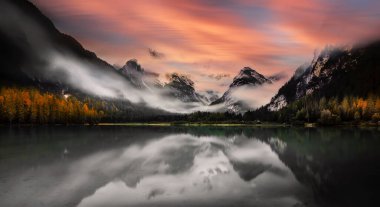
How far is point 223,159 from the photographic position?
179ft

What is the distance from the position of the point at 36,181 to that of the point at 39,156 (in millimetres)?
21477

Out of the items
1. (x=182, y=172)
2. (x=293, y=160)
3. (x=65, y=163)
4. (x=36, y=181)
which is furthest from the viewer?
(x=293, y=160)

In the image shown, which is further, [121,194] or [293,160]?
[293,160]

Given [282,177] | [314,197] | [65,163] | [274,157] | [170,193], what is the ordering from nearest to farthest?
[314,197] → [170,193] → [282,177] → [65,163] → [274,157]

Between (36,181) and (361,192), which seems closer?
(361,192)

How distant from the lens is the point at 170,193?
95.8 feet

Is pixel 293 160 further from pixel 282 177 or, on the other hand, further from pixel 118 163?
pixel 118 163

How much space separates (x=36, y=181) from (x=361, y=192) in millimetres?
28479

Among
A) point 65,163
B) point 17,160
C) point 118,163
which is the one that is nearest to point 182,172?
point 118,163

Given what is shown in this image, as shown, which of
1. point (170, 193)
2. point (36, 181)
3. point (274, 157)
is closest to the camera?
point (170, 193)

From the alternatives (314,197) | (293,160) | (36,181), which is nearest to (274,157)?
(293,160)

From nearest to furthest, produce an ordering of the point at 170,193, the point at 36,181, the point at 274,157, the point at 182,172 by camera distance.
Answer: the point at 170,193 → the point at 36,181 → the point at 182,172 → the point at 274,157

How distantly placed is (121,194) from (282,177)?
17180 millimetres

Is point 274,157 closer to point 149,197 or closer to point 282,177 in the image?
point 282,177
